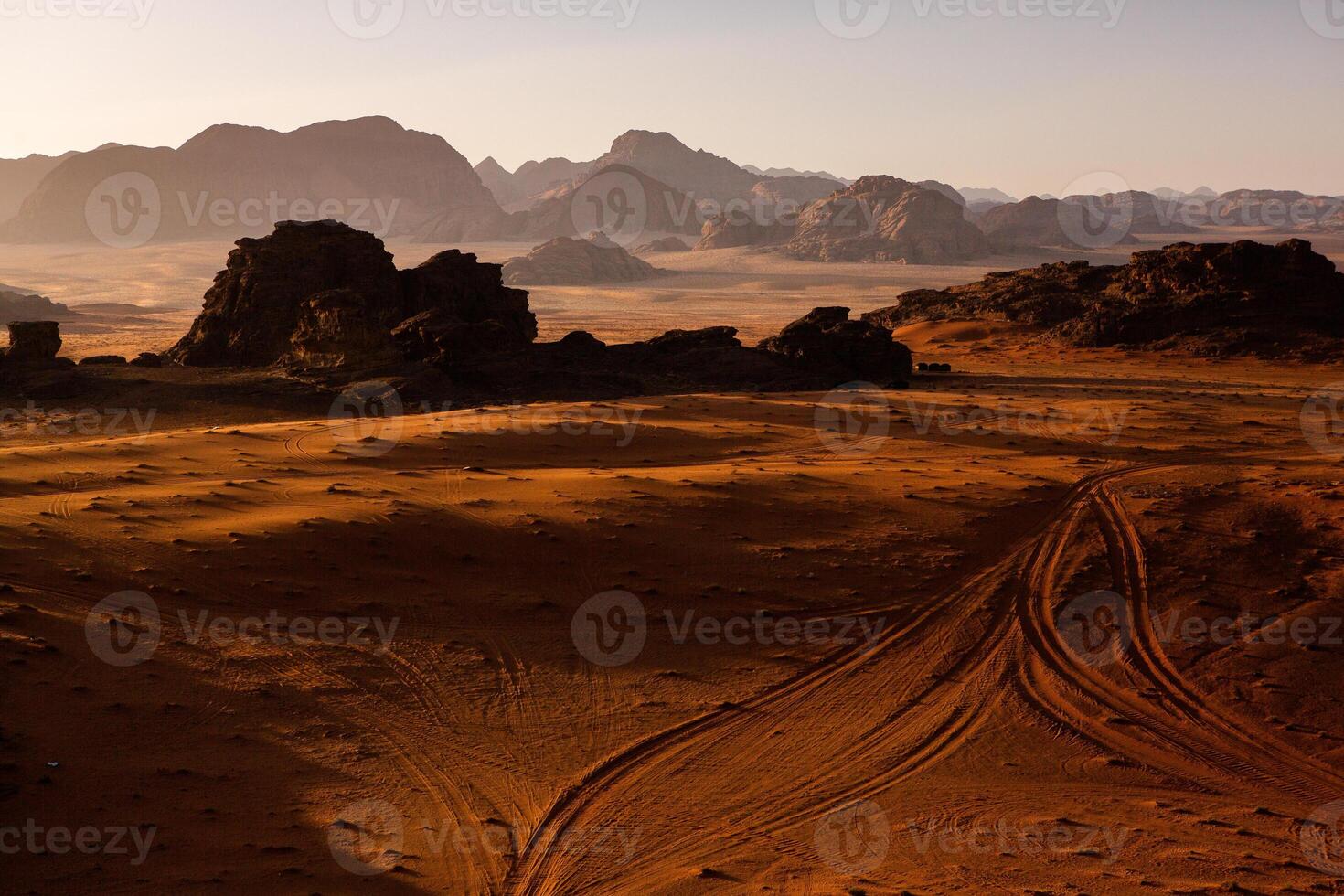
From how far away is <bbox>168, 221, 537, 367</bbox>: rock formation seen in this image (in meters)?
31.6

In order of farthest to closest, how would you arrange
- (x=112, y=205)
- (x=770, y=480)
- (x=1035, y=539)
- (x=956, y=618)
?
(x=112, y=205) → (x=770, y=480) → (x=1035, y=539) → (x=956, y=618)

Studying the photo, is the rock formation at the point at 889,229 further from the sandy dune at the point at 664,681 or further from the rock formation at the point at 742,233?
the sandy dune at the point at 664,681

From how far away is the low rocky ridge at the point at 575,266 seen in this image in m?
119

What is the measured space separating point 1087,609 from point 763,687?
5.09 metres

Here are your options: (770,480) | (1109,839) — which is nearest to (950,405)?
(770,480)

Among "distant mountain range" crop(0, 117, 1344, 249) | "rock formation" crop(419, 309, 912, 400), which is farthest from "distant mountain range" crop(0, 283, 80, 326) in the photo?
"distant mountain range" crop(0, 117, 1344, 249)

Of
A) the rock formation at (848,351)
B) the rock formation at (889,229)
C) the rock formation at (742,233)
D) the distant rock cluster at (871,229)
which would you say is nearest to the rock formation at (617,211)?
the rock formation at (742,233)

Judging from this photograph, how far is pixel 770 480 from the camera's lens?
1891 centimetres

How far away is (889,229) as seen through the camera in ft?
477

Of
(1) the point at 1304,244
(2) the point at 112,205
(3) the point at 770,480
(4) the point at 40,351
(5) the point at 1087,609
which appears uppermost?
(2) the point at 112,205

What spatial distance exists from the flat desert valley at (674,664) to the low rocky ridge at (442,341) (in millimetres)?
8436

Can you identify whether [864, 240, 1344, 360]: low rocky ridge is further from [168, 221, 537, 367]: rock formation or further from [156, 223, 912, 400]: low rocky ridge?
[168, 221, 537, 367]: rock formation

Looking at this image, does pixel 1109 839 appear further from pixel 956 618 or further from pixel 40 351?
pixel 40 351

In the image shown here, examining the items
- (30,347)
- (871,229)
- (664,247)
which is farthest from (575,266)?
(30,347)
